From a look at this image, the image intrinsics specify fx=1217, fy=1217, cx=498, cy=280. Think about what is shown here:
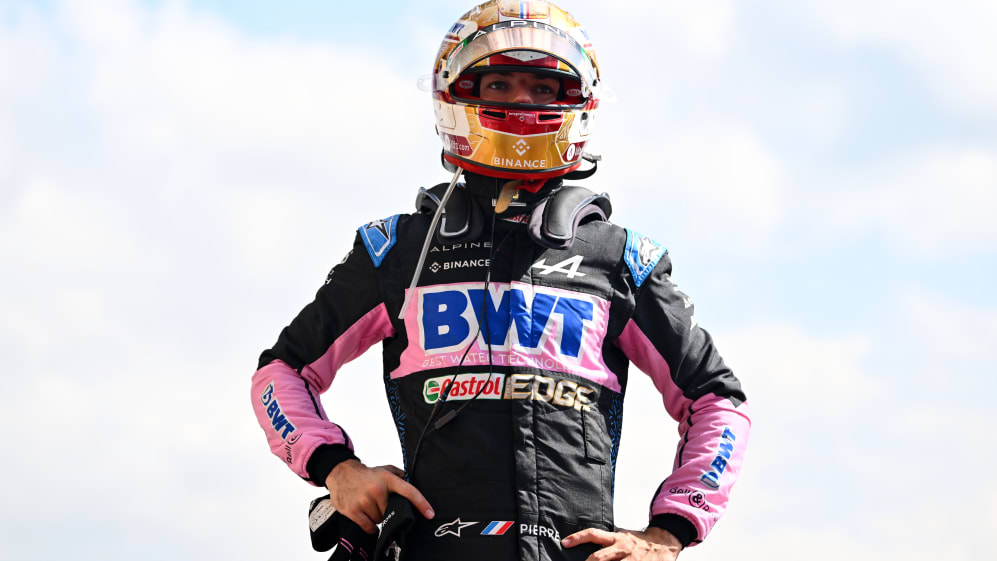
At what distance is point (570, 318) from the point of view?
494 centimetres

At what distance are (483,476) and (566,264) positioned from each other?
3.16 feet

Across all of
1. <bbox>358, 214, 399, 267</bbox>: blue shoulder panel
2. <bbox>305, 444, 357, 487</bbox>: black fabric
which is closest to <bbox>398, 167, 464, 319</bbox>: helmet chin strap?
<bbox>358, 214, 399, 267</bbox>: blue shoulder panel

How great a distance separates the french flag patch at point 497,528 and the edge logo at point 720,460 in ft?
2.80

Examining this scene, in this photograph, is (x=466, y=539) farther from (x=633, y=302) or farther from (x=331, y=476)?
(x=633, y=302)

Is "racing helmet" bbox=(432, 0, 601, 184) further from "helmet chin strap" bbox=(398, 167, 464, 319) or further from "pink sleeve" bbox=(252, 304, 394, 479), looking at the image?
"pink sleeve" bbox=(252, 304, 394, 479)

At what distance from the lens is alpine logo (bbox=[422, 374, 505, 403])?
4.79m

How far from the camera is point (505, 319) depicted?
490 centimetres

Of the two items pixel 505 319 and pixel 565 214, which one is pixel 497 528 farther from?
pixel 565 214

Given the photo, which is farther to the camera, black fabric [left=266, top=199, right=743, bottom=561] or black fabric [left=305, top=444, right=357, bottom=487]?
black fabric [left=305, top=444, right=357, bottom=487]

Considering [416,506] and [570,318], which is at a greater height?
[570,318]

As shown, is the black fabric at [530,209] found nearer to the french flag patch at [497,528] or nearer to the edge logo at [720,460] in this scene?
the edge logo at [720,460]

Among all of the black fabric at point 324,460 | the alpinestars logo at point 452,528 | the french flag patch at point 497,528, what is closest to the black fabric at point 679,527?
the french flag patch at point 497,528

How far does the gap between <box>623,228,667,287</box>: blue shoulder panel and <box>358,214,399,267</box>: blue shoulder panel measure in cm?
101

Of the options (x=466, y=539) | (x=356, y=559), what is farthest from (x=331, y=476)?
(x=466, y=539)
